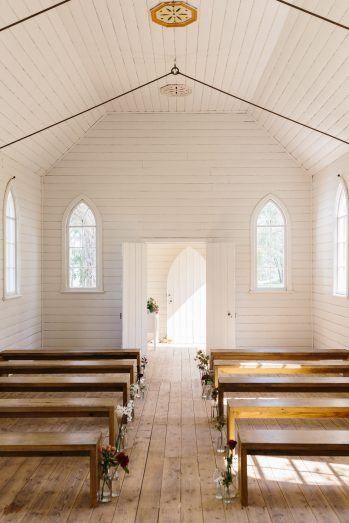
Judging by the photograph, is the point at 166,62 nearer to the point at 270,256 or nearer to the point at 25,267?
the point at 25,267

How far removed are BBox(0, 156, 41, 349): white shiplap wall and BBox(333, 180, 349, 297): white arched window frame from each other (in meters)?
5.64

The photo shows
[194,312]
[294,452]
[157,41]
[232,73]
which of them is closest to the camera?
[294,452]

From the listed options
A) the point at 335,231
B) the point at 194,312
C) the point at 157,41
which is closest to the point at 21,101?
the point at 157,41

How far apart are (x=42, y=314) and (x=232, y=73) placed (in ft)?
19.7

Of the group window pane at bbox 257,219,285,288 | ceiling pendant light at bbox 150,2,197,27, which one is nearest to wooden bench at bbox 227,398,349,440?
ceiling pendant light at bbox 150,2,197,27

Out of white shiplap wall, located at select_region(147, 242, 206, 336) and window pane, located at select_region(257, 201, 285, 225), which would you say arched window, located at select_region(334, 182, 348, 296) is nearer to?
window pane, located at select_region(257, 201, 285, 225)

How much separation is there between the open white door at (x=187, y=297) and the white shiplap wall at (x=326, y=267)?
125 inches

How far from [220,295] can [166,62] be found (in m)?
4.45

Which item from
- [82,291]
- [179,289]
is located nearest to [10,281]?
[82,291]

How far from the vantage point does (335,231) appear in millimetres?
9641

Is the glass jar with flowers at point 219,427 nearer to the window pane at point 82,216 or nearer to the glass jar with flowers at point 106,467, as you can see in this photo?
the glass jar with flowers at point 106,467

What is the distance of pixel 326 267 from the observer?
1015cm

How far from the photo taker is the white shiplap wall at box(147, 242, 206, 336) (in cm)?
1341

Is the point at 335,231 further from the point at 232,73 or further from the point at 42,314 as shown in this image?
the point at 42,314
